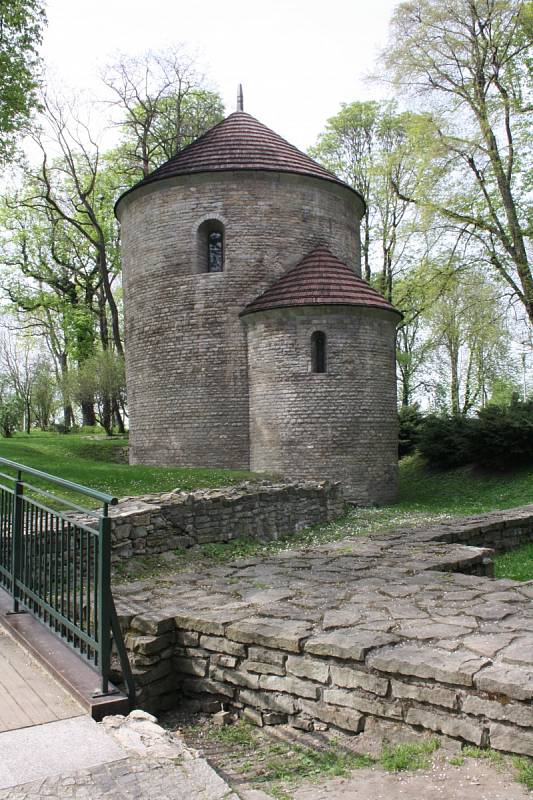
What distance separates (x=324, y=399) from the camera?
16844 millimetres

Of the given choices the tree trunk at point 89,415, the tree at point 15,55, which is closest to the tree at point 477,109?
the tree at point 15,55

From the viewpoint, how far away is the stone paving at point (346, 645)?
3.97m

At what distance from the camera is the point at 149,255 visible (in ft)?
62.3

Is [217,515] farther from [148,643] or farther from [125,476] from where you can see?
[148,643]

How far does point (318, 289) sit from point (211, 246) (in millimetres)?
3704

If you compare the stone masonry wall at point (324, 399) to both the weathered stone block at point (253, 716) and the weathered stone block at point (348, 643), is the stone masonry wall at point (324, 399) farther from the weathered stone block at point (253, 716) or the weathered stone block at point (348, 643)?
the weathered stone block at point (348, 643)

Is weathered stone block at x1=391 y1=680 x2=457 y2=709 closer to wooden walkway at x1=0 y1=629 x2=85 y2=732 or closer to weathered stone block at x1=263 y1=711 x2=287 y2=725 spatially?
weathered stone block at x1=263 y1=711 x2=287 y2=725

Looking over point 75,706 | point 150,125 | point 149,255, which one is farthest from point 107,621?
point 150,125

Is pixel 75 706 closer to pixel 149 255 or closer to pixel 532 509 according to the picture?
pixel 532 509

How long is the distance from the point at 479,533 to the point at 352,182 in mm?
24637

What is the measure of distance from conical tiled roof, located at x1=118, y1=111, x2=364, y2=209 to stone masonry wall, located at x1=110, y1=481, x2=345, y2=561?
9.35 m

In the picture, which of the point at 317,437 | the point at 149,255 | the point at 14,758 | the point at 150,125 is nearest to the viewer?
the point at 14,758

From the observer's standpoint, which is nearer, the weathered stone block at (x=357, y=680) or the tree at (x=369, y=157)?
the weathered stone block at (x=357, y=680)

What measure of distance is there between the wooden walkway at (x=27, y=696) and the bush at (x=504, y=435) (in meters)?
17.3
